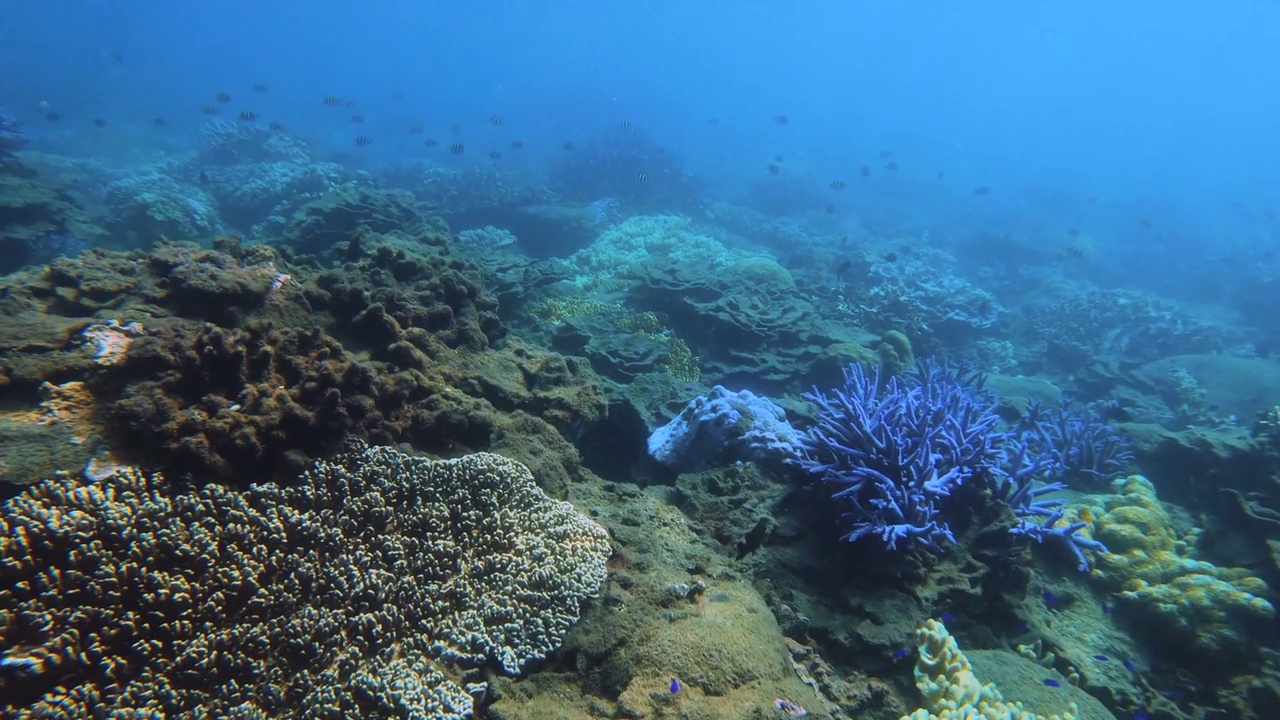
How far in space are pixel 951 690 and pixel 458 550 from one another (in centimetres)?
327

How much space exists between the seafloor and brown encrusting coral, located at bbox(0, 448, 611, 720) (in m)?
0.02

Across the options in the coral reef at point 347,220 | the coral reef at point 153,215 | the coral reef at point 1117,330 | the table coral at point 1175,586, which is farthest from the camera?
Answer: the coral reef at point 1117,330

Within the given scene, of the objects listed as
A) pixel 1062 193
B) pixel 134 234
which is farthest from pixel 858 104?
pixel 134 234

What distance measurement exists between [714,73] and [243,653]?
15435cm

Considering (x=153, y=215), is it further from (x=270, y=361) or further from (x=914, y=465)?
(x=914, y=465)

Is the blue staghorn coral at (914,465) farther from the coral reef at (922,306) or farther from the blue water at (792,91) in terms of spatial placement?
the blue water at (792,91)

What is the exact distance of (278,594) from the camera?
121 inches

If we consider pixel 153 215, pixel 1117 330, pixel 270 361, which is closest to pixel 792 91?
pixel 1117 330

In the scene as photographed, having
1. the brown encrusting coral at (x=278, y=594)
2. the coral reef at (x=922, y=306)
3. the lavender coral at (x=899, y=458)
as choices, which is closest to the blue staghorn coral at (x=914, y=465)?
the lavender coral at (x=899, y=458)

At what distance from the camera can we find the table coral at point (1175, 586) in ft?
16.1

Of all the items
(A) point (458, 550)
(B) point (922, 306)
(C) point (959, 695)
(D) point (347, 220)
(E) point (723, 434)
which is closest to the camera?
(A) point (458, 550)

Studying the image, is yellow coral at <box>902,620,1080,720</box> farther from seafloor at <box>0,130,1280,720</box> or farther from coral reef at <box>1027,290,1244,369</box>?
coral reef at <box>1027,290,1244,369</box>

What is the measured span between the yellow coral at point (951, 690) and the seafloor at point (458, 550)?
22mm

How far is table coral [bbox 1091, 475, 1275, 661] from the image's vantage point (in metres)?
4.90
